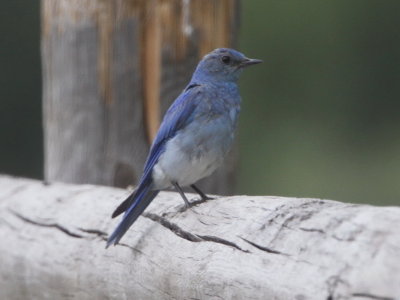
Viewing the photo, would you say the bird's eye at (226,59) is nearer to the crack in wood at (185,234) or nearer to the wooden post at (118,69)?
the wooden post at (118,69)

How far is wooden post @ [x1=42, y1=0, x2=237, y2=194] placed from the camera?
5477 mm

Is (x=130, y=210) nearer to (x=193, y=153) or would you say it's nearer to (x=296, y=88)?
(x=193, y=153)

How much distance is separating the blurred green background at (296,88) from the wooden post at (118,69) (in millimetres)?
7525

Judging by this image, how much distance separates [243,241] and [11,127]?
1023 centimetres

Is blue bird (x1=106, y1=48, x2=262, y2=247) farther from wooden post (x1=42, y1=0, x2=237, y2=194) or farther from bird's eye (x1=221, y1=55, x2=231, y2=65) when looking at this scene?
wooden post (x1=42, y1=0, x2=237, y2=194)

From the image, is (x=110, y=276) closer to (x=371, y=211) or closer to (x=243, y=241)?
(x=243, y=241)

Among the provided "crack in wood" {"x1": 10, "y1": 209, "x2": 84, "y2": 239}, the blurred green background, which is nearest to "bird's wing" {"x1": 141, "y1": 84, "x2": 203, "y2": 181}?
"crack in wood" {"x1": 10, "y1": 209, "x2": 84, "y2": 239}

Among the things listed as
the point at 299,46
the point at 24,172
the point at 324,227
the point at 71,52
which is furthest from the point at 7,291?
the point at 299,46

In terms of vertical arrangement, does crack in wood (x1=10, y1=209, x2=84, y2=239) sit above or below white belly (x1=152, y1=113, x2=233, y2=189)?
below

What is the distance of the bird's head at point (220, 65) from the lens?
17.1ft

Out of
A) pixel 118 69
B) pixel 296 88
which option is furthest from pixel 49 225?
pixel 296 88

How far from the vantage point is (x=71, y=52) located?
18.1 feet

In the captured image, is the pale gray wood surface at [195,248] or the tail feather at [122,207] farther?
the tail feather at [122,207]

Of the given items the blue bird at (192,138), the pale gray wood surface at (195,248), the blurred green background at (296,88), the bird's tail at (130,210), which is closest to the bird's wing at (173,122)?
the blue bird at (192,138)
